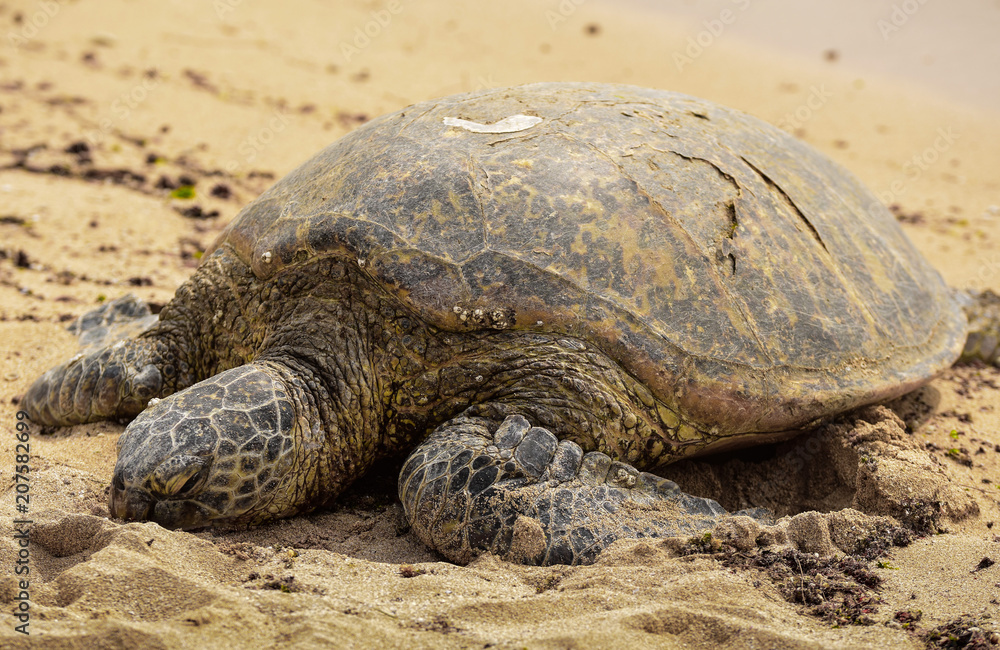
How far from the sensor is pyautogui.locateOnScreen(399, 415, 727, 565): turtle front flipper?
2.38 metres

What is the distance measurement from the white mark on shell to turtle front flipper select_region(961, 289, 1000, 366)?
9.58 ft

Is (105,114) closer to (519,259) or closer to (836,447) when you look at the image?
(519,259)

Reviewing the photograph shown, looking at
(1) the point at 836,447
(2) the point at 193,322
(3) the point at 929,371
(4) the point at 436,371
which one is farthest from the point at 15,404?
(3) the point at 929,371

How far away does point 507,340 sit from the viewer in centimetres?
273

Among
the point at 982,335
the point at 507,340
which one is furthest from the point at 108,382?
the point at 982,335

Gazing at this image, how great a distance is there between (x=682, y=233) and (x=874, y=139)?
6358mm

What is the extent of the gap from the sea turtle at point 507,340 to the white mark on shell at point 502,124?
18 millimetres

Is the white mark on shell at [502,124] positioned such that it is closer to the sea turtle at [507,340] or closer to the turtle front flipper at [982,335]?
the sea turtle at [507,340]

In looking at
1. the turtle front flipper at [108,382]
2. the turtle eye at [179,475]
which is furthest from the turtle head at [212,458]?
the turtle front flipper at [108,382]

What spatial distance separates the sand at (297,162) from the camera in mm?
1993

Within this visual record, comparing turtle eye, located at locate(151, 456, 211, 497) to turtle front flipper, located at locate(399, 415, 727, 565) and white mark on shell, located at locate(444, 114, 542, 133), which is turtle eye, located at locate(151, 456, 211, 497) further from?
white mark on shell, located at locate(444, 114, 542, 133)

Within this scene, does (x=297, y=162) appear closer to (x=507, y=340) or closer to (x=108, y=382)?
(x=108, y=382)

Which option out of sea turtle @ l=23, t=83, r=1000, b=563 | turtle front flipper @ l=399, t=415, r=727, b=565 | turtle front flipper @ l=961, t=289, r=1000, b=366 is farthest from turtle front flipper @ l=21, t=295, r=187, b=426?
turtle front flipper @ l=961, t=289, r=1000, b=366

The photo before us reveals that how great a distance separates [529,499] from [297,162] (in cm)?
482
